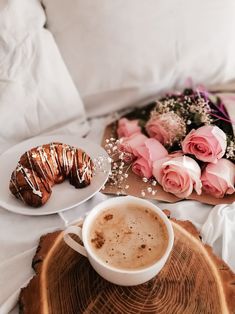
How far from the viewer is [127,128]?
3.18 ft

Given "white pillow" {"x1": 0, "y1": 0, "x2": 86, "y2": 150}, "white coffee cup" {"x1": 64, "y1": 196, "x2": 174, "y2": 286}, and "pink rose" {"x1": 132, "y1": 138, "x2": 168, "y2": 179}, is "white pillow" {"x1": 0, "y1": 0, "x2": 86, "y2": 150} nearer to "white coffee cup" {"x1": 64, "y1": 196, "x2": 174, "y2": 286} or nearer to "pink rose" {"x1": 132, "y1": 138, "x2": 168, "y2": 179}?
"pink rose" {"x1": 132, "y1": 138, "x2": 168, "y2": 179}

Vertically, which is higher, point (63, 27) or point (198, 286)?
point (63, 27)

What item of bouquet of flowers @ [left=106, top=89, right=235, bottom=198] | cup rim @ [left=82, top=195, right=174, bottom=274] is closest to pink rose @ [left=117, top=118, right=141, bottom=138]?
bouquet of flowers @ [left=106, top=89, right=235, bottom=198]

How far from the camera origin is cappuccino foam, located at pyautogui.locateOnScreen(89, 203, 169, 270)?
1.96 ft

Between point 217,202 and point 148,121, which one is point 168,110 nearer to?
point 148,121

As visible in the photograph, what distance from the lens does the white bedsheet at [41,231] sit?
2.25 ft

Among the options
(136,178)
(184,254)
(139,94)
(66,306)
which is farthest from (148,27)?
(66,306)

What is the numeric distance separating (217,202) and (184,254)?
0.18m

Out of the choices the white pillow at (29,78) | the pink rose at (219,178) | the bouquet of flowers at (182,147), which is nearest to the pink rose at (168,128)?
the bouquet of flowers at (182,147)

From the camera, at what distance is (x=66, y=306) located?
0.60 meters

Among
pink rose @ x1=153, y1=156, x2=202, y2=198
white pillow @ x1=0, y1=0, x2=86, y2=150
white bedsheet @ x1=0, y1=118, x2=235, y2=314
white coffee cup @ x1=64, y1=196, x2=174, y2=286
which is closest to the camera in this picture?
white coffee cup @ x1=64, y1=196, x2=174, y2=286

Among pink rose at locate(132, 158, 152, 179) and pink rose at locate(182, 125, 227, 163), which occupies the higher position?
pink rose at locate(182, 125, 227, 163)

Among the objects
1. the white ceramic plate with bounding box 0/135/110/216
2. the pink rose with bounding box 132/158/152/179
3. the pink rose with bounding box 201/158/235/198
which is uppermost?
the white ceramic plate with bounding box 0/135/110/216

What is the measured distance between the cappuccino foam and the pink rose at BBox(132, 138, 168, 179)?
203 mm
